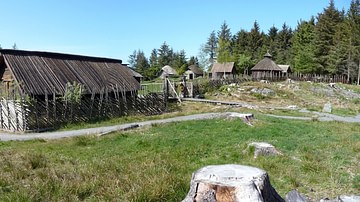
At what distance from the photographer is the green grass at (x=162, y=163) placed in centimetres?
596

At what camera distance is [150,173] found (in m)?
6.88

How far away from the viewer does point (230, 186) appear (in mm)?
4406

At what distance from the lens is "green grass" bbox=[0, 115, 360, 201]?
235 inches

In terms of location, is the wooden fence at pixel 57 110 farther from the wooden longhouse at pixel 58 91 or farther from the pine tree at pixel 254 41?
the pine tree at pixel 254 41

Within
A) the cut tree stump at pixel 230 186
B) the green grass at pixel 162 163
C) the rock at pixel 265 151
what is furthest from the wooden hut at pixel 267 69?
the cut tree stump at pixel 230 186

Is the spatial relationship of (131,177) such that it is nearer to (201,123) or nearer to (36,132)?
(201,123)

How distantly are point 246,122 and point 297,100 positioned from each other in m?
24.7

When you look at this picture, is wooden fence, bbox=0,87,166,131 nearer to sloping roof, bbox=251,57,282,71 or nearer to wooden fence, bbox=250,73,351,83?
wooden fence, bbox=250,73,351,83

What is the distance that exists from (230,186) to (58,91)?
63.1 ft

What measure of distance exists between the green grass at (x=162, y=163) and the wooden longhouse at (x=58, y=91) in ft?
18.3

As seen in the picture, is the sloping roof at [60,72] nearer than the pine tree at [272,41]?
Yes

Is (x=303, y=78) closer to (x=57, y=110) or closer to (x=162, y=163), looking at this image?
(x=57, y=110)

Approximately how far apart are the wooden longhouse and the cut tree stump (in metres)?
16.0

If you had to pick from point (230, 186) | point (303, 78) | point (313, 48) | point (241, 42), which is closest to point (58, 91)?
point (230, 186)
